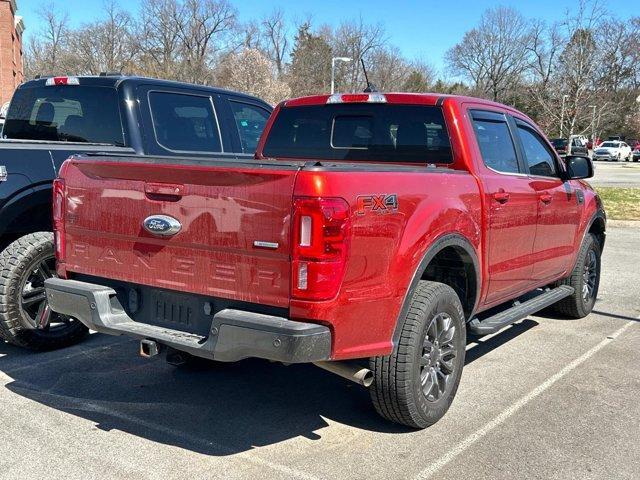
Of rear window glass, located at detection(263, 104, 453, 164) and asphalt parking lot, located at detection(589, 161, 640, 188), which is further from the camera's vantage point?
asphalt parking lot, located at detection(589, 161, 640, 188)

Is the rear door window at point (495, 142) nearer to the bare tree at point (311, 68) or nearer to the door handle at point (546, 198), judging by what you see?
the door handle at point (546, 198)

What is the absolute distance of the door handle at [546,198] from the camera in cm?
522

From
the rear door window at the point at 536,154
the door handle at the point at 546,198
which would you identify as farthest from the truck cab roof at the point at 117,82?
the door handle at the point at 546,198

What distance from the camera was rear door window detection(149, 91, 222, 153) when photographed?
600 cm

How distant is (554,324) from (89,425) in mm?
4441

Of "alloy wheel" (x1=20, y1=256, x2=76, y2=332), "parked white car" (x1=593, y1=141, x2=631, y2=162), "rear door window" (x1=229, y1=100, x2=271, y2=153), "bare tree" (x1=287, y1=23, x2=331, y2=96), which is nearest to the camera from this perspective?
"alloy wheel" (x1=20, y1=256, x2=76, y2=332)

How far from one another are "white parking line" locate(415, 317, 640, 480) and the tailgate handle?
188 centimetres

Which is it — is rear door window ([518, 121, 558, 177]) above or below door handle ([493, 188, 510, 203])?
above

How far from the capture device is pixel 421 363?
388 centimetres

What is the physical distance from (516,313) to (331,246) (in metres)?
2.42

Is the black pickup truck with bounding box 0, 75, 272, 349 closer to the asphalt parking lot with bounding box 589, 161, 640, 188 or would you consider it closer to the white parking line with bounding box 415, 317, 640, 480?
the white parking line with bounding box 415, 317, 640, 480

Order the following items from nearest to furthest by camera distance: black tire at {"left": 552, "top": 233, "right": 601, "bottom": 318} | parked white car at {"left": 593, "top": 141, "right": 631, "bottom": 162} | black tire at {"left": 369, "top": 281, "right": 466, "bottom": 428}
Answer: black tire at {"left": 369, "top": 281, "right": 466, "bottom": 428}
black tire at {"left": 552, "top": 233, "right": 601, "bottom": 318}
parked white car at {"left": 593, "top": 141, "right": 631, "bottom": 162}

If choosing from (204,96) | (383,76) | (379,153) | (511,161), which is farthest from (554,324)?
(383,76)

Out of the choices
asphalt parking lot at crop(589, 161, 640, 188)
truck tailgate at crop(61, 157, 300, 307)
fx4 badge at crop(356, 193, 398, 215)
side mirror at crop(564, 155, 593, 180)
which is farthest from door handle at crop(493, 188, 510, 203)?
asphalt parking lot at crop(589, 161, 640, 188)
